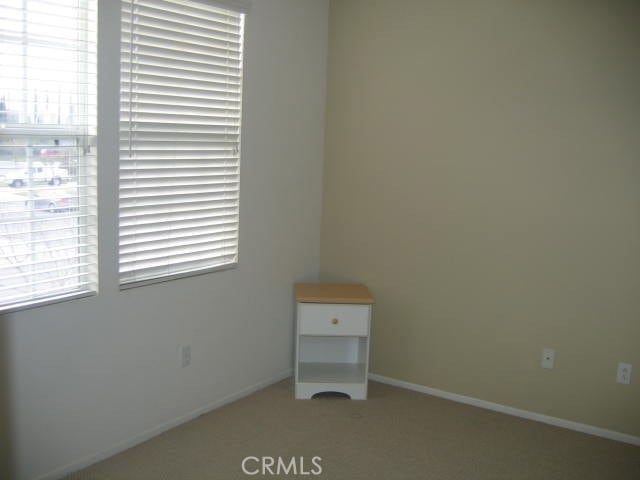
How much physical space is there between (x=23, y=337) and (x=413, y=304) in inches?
85.3

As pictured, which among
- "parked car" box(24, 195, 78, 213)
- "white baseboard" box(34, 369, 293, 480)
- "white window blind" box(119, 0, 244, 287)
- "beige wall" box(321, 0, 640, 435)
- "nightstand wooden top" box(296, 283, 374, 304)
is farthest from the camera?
"nightstand wooden top" box(296, 283, 374, 304)

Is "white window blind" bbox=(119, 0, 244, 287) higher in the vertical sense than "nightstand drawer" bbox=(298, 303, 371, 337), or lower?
higher

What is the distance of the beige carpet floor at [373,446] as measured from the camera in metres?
3.04

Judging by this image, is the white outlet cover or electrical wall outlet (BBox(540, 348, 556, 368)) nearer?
the white outlet cover

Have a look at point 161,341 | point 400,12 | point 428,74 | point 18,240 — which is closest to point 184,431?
point 161,341

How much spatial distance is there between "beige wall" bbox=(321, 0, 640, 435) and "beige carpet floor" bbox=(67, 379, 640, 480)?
0.85ft

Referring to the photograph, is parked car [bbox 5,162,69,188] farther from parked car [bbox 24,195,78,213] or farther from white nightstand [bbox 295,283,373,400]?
white nightstand [bbox 295,283,373,400]

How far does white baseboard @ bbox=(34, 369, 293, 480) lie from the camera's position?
9.40 feet

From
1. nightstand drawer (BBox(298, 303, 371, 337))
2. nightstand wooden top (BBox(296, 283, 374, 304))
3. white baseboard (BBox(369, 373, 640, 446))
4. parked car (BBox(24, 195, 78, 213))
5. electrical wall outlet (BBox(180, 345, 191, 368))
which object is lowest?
white baseboard (BBox(369, 373, 640, 446))

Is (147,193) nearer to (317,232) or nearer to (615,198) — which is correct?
(317,232)

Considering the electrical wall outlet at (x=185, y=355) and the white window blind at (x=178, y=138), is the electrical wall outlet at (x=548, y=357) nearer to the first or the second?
the white window blind at (x=178, y=138)

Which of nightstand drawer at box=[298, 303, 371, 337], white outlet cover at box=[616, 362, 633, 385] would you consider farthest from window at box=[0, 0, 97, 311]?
white outlet cover at box=[616, 362, 633, 385]

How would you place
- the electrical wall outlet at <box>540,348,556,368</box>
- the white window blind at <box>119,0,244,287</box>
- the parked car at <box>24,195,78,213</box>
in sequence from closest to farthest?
the parked car at <box>24,195,78,213</box>, the white window blind at <box>119,0,244,287</box>, the electrical wall outlet at <box>540,348,556,368</box>

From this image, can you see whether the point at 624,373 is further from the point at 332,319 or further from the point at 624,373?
the point at 332,319
